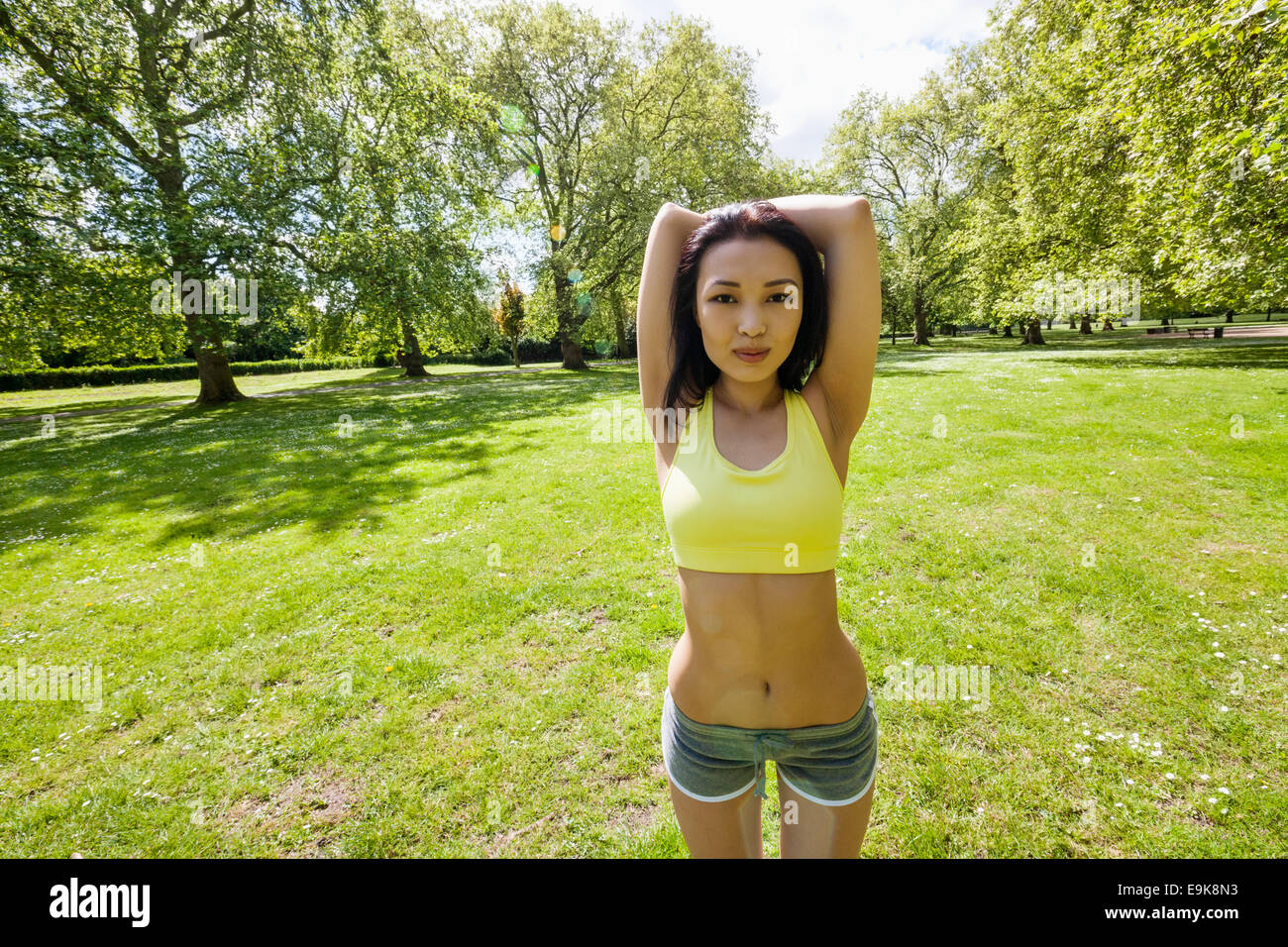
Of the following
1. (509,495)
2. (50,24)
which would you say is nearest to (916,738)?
(509,495)

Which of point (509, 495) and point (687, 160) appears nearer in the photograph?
point (509, 495)

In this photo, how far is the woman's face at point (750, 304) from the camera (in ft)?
6.44

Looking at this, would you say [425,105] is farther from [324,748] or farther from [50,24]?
[324,748]

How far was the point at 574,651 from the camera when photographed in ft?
18.0

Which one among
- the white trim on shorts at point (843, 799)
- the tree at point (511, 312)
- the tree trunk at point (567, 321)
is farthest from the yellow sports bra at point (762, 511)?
the tree at point (511, 312)

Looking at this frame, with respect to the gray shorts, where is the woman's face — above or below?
above

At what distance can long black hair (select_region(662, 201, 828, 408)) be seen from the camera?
207cm

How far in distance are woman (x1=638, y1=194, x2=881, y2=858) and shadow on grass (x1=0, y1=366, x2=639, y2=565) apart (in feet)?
23.2

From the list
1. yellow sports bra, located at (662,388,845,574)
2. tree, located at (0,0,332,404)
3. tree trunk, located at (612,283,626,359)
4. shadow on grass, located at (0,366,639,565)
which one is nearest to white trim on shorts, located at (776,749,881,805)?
yellow sports bra, located at (662,388,845,574)

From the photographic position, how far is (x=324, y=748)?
14.1ft

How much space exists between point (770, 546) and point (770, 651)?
1.42ft

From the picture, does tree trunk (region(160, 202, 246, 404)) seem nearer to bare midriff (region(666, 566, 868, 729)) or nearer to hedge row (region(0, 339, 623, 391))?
hedge row (region(0, 339, 623, 391))

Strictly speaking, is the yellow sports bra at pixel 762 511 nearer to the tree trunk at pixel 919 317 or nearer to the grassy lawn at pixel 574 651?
the grassy lawn at pixel 574 651
